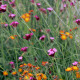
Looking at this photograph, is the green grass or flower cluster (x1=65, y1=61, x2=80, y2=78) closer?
flower cluster (x1=65, y1=61, x2=80, y2=78)

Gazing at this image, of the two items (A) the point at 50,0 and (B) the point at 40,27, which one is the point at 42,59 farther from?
(A) the point at 50,0

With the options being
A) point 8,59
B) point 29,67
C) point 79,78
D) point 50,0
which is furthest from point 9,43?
point 50,0

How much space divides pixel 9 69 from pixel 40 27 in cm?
69

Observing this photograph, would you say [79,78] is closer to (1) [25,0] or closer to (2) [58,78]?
(2) [58,78]

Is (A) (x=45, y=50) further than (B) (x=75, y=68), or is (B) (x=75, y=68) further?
(A) (x=45, y=50)

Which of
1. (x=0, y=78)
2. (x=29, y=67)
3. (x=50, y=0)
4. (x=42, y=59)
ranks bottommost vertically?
(x=0, y=78)

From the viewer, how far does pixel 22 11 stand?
258cm

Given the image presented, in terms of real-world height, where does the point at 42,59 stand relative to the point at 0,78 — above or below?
above

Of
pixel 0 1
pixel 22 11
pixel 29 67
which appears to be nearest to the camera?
pixel 29 67

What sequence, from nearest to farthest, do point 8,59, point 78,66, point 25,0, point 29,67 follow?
1. point 78,66
2. point 29,67
3. point 8,59
4. point 25,0

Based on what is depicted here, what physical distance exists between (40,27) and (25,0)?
907 millimetres

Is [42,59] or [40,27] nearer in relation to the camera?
[42,59]

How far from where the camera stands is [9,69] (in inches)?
68.2

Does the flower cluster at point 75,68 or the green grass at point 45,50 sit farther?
the green grass at point 45,50
